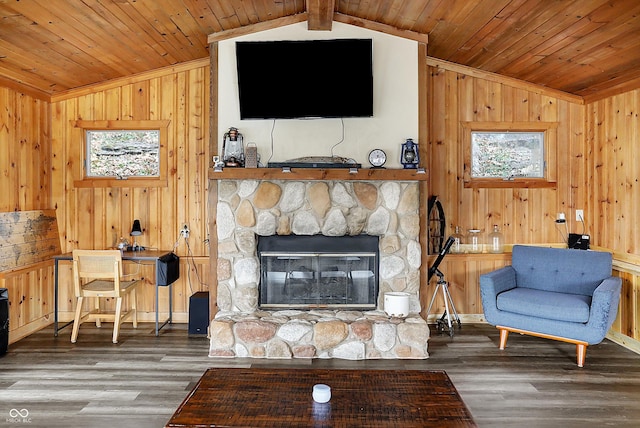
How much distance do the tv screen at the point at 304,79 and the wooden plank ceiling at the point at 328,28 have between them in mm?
281

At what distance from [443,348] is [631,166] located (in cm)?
228

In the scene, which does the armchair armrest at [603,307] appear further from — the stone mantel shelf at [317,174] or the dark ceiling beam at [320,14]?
the dark ceiling beam at [320,14]

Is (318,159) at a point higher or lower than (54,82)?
lower

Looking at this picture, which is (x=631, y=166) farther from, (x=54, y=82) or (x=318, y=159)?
(x=54, y=82)

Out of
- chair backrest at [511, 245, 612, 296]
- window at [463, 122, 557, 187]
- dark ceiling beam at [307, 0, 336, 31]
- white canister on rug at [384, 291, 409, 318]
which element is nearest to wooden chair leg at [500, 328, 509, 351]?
chair backrest at [511, 245, 612, 296]

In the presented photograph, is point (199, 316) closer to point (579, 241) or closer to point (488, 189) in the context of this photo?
point (488, 189)

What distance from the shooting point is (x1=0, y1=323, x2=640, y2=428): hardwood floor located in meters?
2.69

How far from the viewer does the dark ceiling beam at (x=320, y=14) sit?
3.52 meters

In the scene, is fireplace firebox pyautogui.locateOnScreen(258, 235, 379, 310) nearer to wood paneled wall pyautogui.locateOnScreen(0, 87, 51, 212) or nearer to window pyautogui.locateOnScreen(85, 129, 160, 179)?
window pyautogui.locateOnScreen(85, 129, 160, 179)

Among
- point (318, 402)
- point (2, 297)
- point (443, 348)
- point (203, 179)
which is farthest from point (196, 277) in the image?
point (318, 402)

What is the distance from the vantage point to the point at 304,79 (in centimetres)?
392

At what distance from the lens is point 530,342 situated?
13.4 ft

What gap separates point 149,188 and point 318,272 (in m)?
1.98

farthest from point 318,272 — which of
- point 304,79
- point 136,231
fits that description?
point 136,231
